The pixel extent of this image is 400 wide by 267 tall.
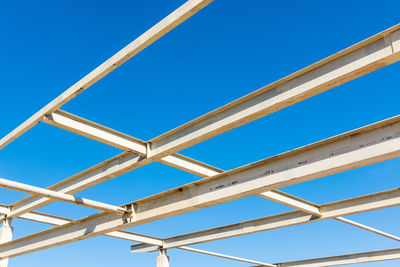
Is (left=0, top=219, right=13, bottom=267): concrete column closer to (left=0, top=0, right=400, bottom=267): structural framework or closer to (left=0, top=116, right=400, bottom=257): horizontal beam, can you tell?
(left=0, top=0, right=400, bottom=267): structural framework

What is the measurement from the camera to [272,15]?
36.7ft

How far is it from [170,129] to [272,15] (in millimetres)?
4926

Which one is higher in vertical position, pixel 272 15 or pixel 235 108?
pixel 272 15

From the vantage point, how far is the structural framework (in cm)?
594

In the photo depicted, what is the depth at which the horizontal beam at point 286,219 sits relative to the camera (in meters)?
10.7

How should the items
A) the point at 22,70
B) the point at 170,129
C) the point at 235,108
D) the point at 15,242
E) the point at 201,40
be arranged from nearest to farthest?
the point at 235,108 → the point at 170,129 → the point at 201,40 → the point at 15,242 → the point at 22,70

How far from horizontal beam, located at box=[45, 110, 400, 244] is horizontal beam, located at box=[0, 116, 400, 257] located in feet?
1.66

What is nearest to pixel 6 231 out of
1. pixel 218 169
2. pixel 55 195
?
pixel 55 195

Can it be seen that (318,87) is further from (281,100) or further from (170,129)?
(170,129)

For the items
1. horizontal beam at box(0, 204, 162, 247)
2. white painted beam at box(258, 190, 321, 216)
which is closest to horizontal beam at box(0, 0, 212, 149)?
white painted beam at box(258, 190, 321, 216)

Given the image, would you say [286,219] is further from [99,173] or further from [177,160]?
[99,173]

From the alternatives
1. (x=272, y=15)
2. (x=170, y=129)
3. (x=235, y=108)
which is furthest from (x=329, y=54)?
(x=272, y=15)

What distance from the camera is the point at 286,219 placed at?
40.5ft

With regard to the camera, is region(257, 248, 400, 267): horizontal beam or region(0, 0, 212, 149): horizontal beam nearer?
region(0, 0, 212, 149): horizontal beam
